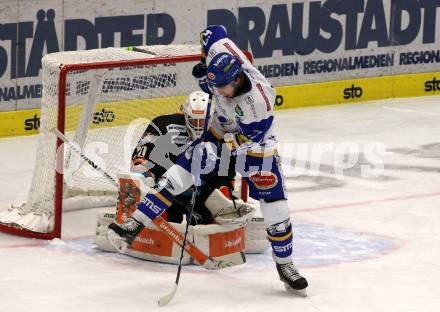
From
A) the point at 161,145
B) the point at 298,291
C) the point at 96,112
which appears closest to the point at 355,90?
the point at 96,112

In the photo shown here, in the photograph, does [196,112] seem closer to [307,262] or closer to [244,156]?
[244,156]

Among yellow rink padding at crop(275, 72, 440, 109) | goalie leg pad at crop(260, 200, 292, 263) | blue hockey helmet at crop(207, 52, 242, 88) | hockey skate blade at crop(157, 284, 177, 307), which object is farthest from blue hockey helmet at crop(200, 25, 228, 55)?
yellow rink padding at crop(275, 72, 440, 109)

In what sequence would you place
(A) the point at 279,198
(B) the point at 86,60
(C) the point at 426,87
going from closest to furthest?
(A) the point at 279,198
(B) the point at 86,60
(C) the point at 426,87

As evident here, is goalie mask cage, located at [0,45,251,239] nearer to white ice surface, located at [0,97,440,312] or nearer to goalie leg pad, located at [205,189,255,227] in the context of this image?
white ice surface, located at [0,97,440,312]

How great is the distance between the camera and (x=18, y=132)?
464 inches

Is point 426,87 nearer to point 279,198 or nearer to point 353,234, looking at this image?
point 353,234

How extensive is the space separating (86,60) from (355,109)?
215 inches

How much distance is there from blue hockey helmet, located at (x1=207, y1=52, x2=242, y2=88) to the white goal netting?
1.46 metres

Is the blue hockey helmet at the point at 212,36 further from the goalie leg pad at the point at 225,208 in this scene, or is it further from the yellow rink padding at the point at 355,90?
the yellow rink padding at the point at 355,90

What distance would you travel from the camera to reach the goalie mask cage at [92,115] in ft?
28.0

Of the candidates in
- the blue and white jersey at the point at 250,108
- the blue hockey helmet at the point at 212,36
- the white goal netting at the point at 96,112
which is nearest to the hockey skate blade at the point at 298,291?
the blue and white jersey at the point at 250,108

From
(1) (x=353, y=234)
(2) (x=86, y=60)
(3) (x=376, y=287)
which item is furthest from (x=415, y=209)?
(2) (x=86, y=60)

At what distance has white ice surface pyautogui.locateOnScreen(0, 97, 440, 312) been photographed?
23.9 ft

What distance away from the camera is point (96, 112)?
Answer: 919 centimetres
